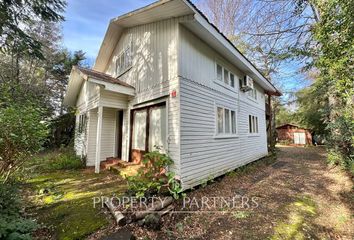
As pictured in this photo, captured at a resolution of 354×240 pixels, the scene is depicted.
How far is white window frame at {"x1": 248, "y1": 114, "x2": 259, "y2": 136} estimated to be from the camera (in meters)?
10.9

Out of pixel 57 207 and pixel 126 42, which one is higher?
pixel 126 42

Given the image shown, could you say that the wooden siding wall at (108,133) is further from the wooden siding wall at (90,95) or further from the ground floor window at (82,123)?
the ground floor window at (82,123)

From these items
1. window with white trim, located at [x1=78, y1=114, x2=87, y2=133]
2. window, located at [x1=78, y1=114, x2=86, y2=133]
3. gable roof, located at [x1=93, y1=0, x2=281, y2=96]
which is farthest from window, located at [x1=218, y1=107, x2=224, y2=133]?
window, located at [x1=78, y1=114, x2=86, y2=133]

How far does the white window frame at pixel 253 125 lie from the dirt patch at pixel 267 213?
3949 mm

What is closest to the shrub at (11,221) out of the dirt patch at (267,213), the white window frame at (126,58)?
the dirt patch at (267,213)

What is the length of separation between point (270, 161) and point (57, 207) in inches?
453

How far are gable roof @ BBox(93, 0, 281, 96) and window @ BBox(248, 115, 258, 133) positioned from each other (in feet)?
8.58

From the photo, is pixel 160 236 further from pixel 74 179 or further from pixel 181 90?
pixel 74 179

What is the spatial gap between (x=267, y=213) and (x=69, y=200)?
5.04 metres

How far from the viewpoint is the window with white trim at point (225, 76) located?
25.8ft

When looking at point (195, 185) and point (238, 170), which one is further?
point (238, 170)

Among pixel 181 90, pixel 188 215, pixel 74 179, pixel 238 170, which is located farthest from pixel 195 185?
pixel 74 179

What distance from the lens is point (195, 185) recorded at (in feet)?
19.2

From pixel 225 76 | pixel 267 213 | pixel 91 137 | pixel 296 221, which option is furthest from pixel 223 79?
pixel 91 137
